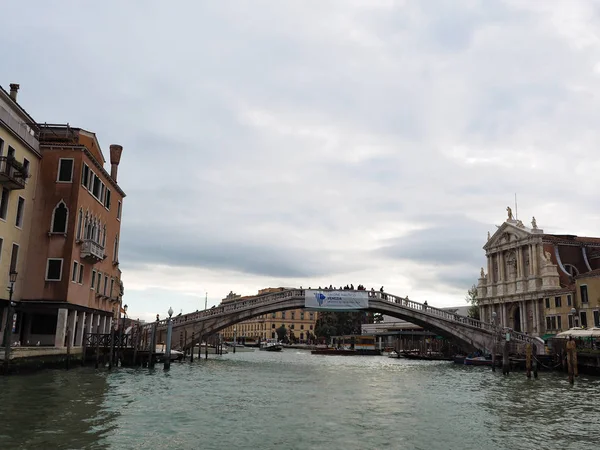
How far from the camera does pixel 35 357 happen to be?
2030cm

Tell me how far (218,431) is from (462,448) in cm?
495

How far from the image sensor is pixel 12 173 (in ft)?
70.1

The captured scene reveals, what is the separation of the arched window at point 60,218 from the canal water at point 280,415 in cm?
646

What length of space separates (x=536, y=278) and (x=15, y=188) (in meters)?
39.3

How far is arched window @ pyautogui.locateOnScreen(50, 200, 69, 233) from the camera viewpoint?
24.2 m

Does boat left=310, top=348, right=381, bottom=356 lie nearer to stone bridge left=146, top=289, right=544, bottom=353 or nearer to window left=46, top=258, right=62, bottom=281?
stone bridge left=146, top=289, right=544, bottom=353

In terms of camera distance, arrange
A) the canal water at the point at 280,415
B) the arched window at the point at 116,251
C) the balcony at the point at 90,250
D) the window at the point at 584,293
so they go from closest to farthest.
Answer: the canal water at the point at 280,415 < the balcony at the point at 90,250 < the arched window at the point at 116,251 < the window at the point at 584,293

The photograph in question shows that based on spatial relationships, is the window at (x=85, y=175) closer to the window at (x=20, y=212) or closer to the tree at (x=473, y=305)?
the window at (x=20, y=212)

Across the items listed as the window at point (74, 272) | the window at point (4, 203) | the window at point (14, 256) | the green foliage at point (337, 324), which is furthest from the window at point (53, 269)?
the green foliage at point (337, 324)

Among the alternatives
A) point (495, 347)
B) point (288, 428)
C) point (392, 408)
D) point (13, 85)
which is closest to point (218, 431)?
point (288, 428)

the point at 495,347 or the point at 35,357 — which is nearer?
the point at 35,357

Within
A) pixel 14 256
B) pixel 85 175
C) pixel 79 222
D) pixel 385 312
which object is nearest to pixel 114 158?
pixel 85 175

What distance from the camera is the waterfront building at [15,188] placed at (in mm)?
21344

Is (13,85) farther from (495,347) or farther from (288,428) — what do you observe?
(495,347)
